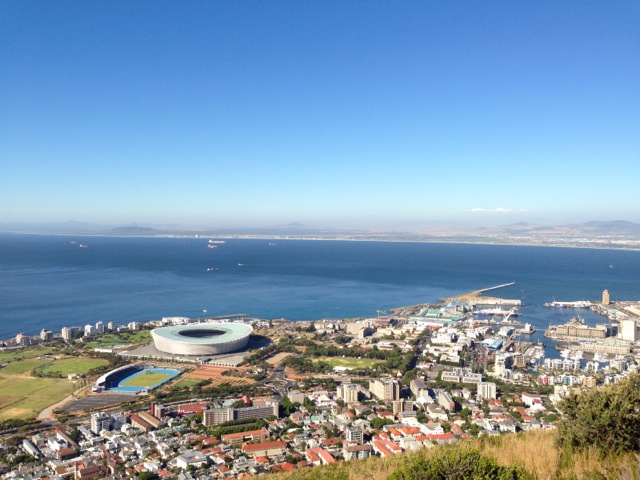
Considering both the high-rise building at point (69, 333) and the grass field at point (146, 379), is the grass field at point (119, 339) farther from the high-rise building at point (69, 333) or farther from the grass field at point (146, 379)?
the grass field at point (146, 379)

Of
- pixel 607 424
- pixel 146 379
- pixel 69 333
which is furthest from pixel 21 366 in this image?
pixel 607 424

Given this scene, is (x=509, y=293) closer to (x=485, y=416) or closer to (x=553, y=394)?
(x=553, y=394)

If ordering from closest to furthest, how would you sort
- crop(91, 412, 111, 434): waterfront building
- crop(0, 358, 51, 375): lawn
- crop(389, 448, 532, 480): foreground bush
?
crop(389, 448, 532, 480): foreground bush
crop(91, 412, 111, 434): waterfront building
crop(0, 358, 51, 375): lawn

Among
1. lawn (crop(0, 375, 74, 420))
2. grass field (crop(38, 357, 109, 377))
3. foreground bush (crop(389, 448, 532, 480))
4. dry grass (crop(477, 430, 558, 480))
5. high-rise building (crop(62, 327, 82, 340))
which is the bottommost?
grass field (crop(38, 357, 109, 377))

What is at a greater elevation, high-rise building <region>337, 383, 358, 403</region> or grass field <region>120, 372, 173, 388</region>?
high-rise building <region>337, 383, 358, 403</region>

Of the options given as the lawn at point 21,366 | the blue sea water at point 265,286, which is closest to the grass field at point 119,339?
the lawn at point 21,366

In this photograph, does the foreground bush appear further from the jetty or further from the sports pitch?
the jetty

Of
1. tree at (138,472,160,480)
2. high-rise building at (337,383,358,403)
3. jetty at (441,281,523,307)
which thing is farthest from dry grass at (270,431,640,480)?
jetty at (441,281,523,307)
